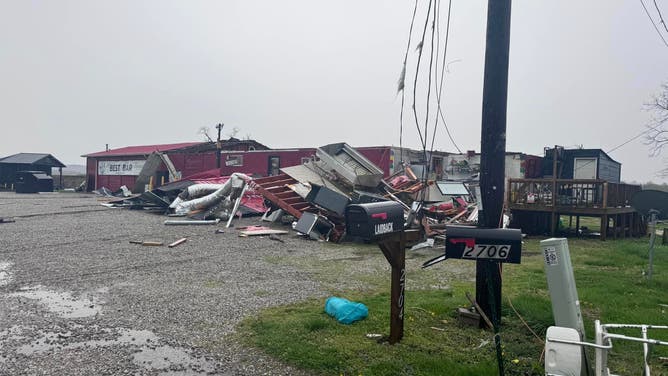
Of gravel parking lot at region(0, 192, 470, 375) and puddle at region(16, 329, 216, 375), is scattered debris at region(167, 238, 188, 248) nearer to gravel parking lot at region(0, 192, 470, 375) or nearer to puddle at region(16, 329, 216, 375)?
gravel parking lot at region(0, 192, 470, 375)

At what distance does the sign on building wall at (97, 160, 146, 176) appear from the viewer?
34.2 metres

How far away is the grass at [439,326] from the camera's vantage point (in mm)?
4070

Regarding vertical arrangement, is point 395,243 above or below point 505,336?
above

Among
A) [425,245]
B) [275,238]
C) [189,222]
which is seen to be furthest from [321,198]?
[189,222]

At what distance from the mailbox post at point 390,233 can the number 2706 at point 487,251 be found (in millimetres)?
722

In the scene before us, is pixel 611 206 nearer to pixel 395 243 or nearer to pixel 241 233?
pixel 241 233

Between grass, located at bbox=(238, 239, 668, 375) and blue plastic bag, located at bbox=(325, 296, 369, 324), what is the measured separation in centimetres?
10

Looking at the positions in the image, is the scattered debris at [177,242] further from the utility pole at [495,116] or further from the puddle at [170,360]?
the utility pole at [495,116]

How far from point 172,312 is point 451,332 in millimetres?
3399

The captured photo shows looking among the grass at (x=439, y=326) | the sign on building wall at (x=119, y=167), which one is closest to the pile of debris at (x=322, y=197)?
the grass at (x=439, y=326)

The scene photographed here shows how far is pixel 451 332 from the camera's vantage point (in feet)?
16.1

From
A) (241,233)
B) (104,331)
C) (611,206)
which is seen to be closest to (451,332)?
(104,331)

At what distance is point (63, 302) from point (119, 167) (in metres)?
32.5

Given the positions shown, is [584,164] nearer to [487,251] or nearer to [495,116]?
[495,116]
